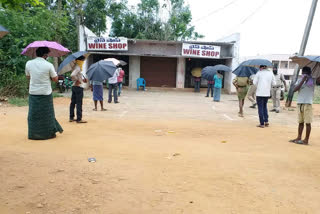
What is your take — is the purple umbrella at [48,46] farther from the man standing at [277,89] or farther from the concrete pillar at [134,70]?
the concrete pillar at [134,70]

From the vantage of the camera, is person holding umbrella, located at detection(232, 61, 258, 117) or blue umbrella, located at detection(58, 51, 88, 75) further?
person holding umbrella, located at detection(232, 61, 258, 117)

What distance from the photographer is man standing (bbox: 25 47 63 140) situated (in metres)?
5.40

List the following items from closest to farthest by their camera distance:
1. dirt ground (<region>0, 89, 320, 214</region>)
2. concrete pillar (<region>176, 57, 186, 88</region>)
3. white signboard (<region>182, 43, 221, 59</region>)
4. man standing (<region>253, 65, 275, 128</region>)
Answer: dirt ground (<region>0, 89, 320, 214</region>)
man standing (<region>253, 65, 275, 128</region>)
white signboard (<region>182, 43, 221, 59</region>)
concrete pillar (<region>176, 57, 186, 88</region>)

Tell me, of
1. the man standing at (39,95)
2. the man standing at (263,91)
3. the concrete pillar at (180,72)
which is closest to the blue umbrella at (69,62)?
the man standing at (39,95)

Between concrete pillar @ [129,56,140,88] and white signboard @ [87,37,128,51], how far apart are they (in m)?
2.00

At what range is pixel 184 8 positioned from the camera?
111 ft

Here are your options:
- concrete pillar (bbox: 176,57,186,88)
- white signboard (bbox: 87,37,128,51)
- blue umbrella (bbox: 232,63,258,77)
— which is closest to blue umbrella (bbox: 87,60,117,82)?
blue umbrella (bbox: 232,63,258,77)

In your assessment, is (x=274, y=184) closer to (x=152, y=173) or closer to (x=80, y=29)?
(x=152, y=173)

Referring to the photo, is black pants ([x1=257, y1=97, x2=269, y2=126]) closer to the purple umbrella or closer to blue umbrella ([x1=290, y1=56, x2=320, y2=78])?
blue umbrella ([x1=290, y1=56, x2=320, y2=78])

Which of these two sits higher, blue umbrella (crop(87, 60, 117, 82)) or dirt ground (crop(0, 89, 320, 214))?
blue umbrella (crop(87, 60, 117, 82))

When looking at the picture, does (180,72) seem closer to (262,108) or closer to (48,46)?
(262,108)

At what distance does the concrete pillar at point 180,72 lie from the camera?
22922mm

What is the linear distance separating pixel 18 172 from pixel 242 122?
21.9 ft

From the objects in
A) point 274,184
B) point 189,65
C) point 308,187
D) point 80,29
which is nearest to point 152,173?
point 274,184
